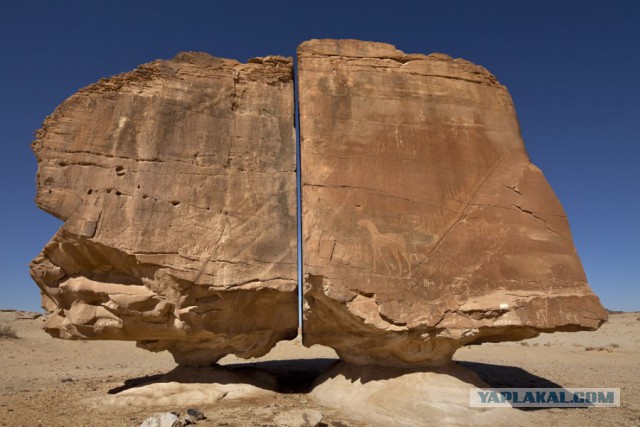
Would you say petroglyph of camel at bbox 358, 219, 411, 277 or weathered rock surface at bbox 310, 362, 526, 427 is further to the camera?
petroglyph of camel at bbox 358, 219, 411, 277

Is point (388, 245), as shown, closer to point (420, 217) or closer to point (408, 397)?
point (420, 217)

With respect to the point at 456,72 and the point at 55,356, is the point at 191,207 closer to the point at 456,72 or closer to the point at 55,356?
the point at 456,72

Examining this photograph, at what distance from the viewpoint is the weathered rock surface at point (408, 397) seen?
5.67 m

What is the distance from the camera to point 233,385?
23.3 ft

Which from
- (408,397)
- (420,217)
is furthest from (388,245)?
(408,397)

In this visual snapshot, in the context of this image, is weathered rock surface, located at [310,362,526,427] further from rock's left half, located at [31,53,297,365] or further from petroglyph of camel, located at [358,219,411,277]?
petroglyph of camel, located at [358,219,411,277]

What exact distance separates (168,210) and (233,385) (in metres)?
3.16

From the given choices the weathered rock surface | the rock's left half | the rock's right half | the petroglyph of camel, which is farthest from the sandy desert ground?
the petroglyph of camel

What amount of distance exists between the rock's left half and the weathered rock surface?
4.44 ft

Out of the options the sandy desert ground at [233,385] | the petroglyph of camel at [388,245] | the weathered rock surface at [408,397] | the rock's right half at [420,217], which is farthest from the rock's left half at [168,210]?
the weathered rock surface at [408,397]

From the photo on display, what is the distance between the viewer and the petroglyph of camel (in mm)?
6184

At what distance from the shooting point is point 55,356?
14.5 m

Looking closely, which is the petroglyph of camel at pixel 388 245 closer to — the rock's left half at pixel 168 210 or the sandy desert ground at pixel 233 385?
the rock's left half at pixel 168 210

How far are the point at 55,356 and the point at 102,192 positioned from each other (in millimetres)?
11418
